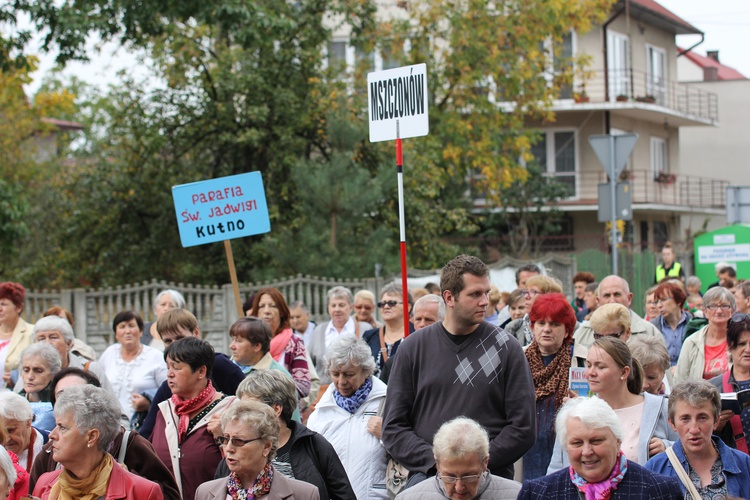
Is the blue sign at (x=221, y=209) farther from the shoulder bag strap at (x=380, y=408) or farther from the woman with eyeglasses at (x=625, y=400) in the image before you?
the woman with eyeglasses at (x=625, y=400)

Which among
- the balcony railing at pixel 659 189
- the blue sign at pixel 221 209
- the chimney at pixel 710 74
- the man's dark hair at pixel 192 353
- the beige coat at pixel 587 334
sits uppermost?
the chimney at pixel 710 74

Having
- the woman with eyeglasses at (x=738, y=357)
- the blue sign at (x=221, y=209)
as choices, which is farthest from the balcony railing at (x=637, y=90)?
the woman with eyeglasses at (x=738, y=357)

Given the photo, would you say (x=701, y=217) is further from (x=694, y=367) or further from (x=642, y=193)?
(x=694, y=367)

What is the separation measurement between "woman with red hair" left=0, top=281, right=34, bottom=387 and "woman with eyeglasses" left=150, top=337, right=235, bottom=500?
325cm

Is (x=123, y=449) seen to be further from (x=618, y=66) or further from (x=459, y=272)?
(x=618, y=66)

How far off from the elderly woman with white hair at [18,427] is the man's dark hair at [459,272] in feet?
8.27

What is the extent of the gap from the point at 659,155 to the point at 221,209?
3275 cm

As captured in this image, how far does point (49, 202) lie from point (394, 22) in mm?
11483

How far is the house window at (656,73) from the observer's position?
124 feet

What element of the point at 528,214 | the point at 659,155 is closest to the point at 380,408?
the point at 528,214

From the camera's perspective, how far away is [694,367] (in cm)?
817

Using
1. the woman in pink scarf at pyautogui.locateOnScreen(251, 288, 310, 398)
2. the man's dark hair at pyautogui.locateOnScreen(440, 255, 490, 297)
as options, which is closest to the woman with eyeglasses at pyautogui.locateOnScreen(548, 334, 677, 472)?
the man's dark hair at pyautogui.locateOnScreen(440, 255, 490, 297)

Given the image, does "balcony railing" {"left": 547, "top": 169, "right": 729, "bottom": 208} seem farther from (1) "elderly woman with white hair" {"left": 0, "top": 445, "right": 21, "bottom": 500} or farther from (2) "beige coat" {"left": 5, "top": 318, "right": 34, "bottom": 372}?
(1) "elderly woman with white hair" {"left": 0, "top": 445, "right": 21, "bottom": 500}

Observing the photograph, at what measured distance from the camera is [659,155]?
130ft
